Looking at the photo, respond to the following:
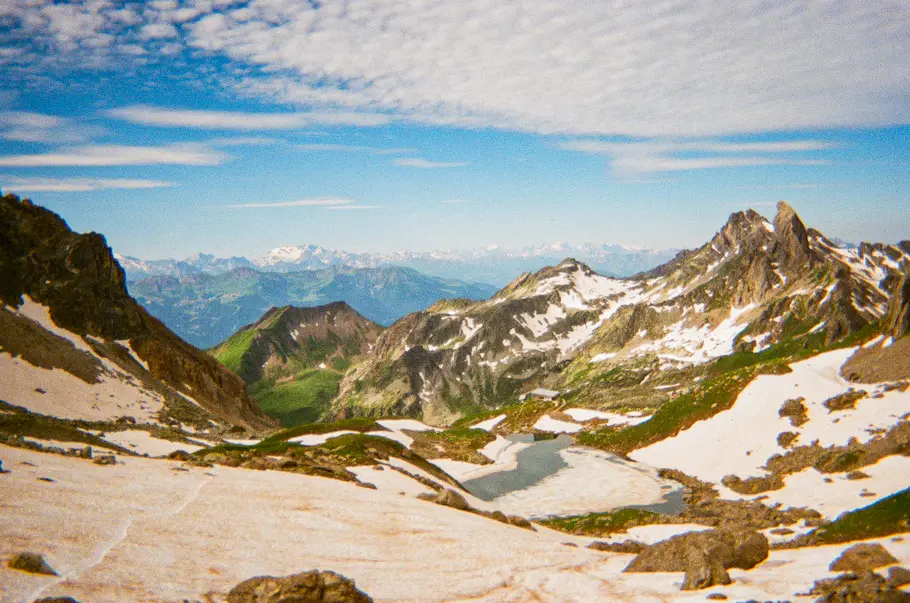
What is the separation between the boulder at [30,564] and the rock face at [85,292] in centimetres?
11331

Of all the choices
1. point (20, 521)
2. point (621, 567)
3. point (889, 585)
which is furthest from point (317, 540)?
point (889, 585)

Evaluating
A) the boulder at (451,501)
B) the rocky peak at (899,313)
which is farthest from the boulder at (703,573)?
the rocky peak at (899,313)

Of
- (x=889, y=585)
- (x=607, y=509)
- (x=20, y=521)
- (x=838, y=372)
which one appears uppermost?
(x=20, y=521)

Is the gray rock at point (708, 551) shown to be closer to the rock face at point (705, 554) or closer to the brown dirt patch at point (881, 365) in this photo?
the rock face at point (705, 554)

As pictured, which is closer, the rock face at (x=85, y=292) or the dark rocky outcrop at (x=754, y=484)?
the dark rocky outcrop at (x=754, y=484)

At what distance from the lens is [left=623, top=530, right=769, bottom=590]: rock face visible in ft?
73.3

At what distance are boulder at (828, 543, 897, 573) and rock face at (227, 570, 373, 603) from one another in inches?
811

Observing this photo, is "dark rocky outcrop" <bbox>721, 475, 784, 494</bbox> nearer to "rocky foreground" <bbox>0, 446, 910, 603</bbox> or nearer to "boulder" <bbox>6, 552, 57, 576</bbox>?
"rocky foreground" <bbox>0, 446, 910, 603</bbox>

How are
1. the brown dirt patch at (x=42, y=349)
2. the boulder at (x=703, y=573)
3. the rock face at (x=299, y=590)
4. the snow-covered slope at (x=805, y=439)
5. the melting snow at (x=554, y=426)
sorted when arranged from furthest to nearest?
the melting snow at (x=554, y=426)
the brown dirt patch at (x=42, y=349)
the snow-covered slope at (x=805, y=439)
the boulder at (x=703, y=573)
the rock face at (x=299, y=590)

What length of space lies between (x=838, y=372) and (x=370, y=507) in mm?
81976

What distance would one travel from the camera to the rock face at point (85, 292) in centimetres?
11962

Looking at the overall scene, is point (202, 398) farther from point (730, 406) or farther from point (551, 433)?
point (730, 406)

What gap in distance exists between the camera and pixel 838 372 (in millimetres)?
81500

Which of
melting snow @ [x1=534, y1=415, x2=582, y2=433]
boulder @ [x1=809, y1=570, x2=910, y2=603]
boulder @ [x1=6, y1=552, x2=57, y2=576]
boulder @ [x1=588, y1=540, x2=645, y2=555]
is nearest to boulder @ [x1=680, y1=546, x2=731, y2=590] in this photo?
boulder @ [x1=809, y1=570, x2=910, y2=603]
